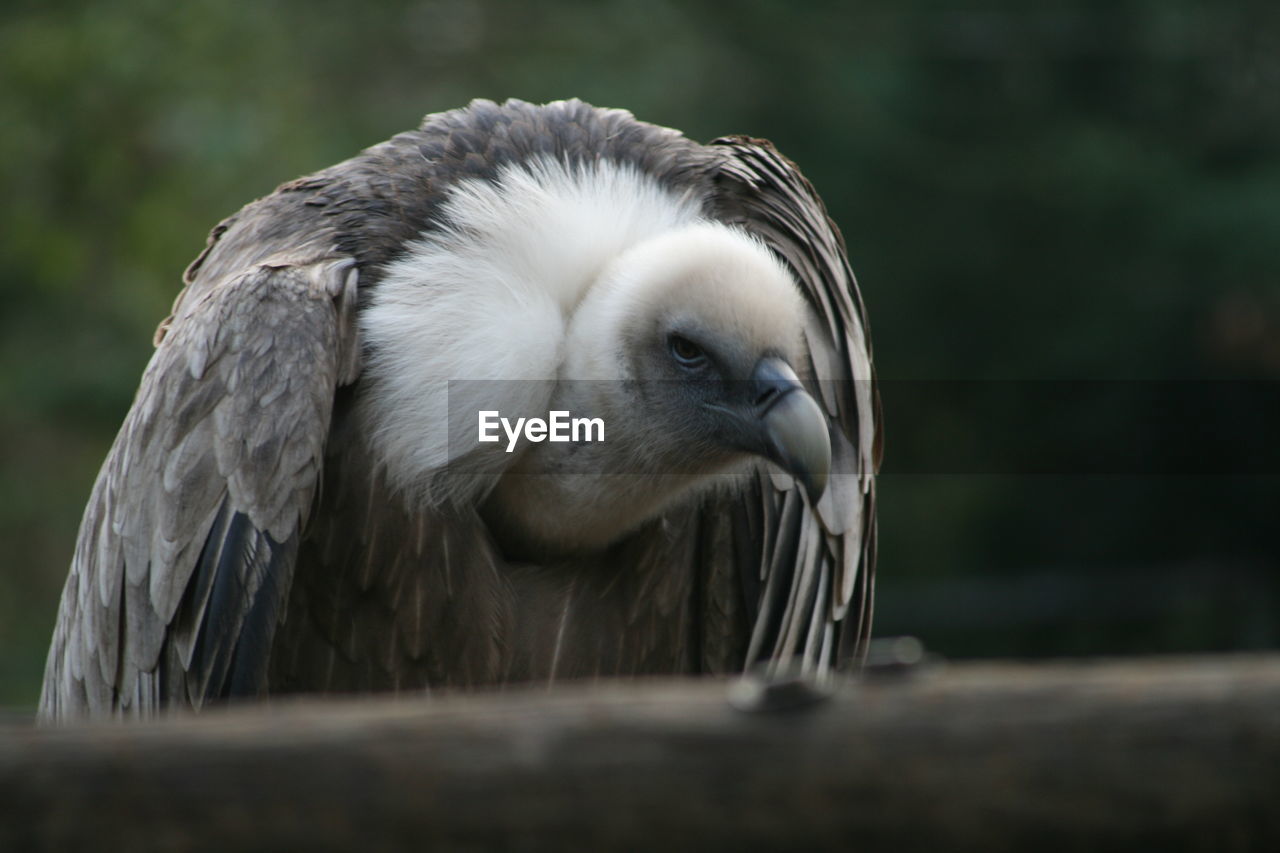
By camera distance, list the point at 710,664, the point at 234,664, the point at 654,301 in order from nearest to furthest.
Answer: the point at 234,664, the point at 654,301, the point at 710,664

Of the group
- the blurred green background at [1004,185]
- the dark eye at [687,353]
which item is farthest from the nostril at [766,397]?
the blurred green background at [1004,185]

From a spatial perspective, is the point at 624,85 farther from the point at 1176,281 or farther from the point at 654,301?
Answer: the point at 654,301

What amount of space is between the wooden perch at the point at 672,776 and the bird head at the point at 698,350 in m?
1.42

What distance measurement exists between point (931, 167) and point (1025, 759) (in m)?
9.52

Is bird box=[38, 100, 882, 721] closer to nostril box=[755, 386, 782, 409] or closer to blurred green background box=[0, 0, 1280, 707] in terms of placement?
nostril box=[755, 386, 782, 409]

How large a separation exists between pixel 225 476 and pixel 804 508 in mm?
1322

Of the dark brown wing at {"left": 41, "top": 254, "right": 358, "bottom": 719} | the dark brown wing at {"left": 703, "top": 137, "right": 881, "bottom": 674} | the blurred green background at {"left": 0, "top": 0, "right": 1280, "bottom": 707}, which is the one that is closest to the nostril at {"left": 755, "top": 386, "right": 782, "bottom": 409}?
the dark brown wing at {"left": 703, "top": 137, "right": 881, "bottom": 674}

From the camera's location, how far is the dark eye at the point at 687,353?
9.64 ft

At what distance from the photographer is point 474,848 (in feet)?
4.16

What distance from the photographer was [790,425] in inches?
107

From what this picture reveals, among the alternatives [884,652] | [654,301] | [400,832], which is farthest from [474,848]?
[654,301]

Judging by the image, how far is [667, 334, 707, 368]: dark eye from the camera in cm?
294

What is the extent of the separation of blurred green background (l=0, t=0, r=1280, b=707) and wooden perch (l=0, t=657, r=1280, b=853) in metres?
7.74

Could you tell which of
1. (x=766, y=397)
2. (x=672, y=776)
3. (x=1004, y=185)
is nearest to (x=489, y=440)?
(x=766, y=397)
